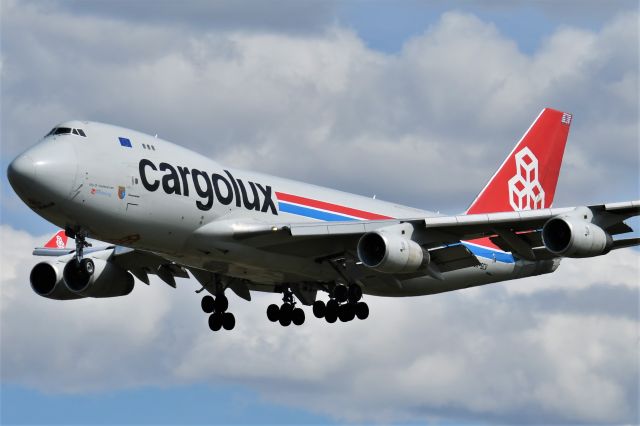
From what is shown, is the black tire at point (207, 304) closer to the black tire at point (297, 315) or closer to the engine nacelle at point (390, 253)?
the black tire at point (297, 315)

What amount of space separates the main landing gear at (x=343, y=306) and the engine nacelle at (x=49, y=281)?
9950 mm

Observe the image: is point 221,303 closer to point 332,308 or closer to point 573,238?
point 332,308

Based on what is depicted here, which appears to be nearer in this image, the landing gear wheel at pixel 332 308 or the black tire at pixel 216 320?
the landing gear wheel at pixel 332 308

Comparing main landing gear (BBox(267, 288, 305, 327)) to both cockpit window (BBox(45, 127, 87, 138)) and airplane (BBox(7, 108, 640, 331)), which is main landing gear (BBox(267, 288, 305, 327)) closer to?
airplane (BBox(7, 108, 640, 331))

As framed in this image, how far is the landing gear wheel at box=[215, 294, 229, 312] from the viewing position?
54844mm

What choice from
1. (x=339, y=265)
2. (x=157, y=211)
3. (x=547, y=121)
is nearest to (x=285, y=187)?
(x=339, y=265)

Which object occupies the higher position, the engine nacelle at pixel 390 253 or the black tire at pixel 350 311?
the engine nacelle at pixel 390 253

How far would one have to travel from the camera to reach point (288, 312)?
54.8 metres

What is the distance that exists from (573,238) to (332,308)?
10722 mm

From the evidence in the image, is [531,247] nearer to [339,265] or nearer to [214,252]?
[339,265]

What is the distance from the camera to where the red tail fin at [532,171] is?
60.2 m

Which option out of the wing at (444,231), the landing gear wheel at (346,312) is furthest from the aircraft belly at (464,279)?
the wing at (444,231)

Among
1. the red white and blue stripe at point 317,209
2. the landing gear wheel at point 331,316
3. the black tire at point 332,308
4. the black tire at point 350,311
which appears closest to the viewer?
the red white and blue stripe at point 317,209

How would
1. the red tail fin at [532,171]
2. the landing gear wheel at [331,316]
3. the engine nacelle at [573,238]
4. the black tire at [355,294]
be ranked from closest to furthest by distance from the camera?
the engine nacelle at [573,238] → the black tire at [355,294] → the landing gear wheel at [331,316] → the red tail fin at [532,171]
